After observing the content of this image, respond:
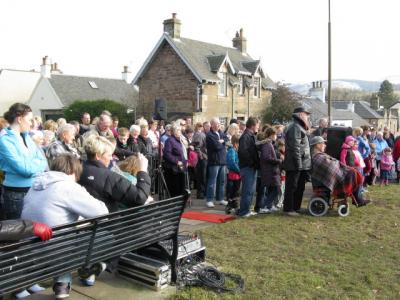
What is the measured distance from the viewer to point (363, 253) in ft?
19.9

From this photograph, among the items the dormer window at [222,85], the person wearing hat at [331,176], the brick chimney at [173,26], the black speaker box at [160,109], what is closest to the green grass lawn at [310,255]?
the person wearing hat at [331,176]

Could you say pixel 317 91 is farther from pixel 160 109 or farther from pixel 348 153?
pixel 160 109

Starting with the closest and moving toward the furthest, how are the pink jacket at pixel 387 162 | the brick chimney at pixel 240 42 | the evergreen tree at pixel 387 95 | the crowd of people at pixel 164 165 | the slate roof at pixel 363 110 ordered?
the crowd of people at pixel 164 165 → the pink jacket at pixel 387 162 → the brick chimney at pixel 240 42 → the slate roof at pixel 363 110 → the evergreen tree at pixel 387 95

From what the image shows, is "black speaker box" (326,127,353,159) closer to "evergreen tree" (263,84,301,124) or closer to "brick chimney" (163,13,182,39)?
"brick chimney" (163,13,182,39)

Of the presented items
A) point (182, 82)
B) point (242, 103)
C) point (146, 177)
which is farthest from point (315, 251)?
point (242, 103)

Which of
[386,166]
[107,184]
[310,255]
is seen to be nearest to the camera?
[107,184]

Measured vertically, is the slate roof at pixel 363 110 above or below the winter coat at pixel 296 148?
above

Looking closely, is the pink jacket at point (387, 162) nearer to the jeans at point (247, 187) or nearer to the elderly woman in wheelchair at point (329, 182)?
the elderly woman in wheelchair at point (329, 182)

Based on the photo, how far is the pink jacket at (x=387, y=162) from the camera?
1345 cm

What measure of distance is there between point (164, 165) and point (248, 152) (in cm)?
216

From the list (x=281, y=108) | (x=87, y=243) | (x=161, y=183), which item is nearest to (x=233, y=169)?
(x=161, y=183)

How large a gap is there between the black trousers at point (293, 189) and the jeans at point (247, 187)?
2.36 feet

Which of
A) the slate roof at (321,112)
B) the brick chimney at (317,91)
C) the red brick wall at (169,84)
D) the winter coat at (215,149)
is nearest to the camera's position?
the winter coat at (215,149)

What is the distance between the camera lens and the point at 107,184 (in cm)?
439
